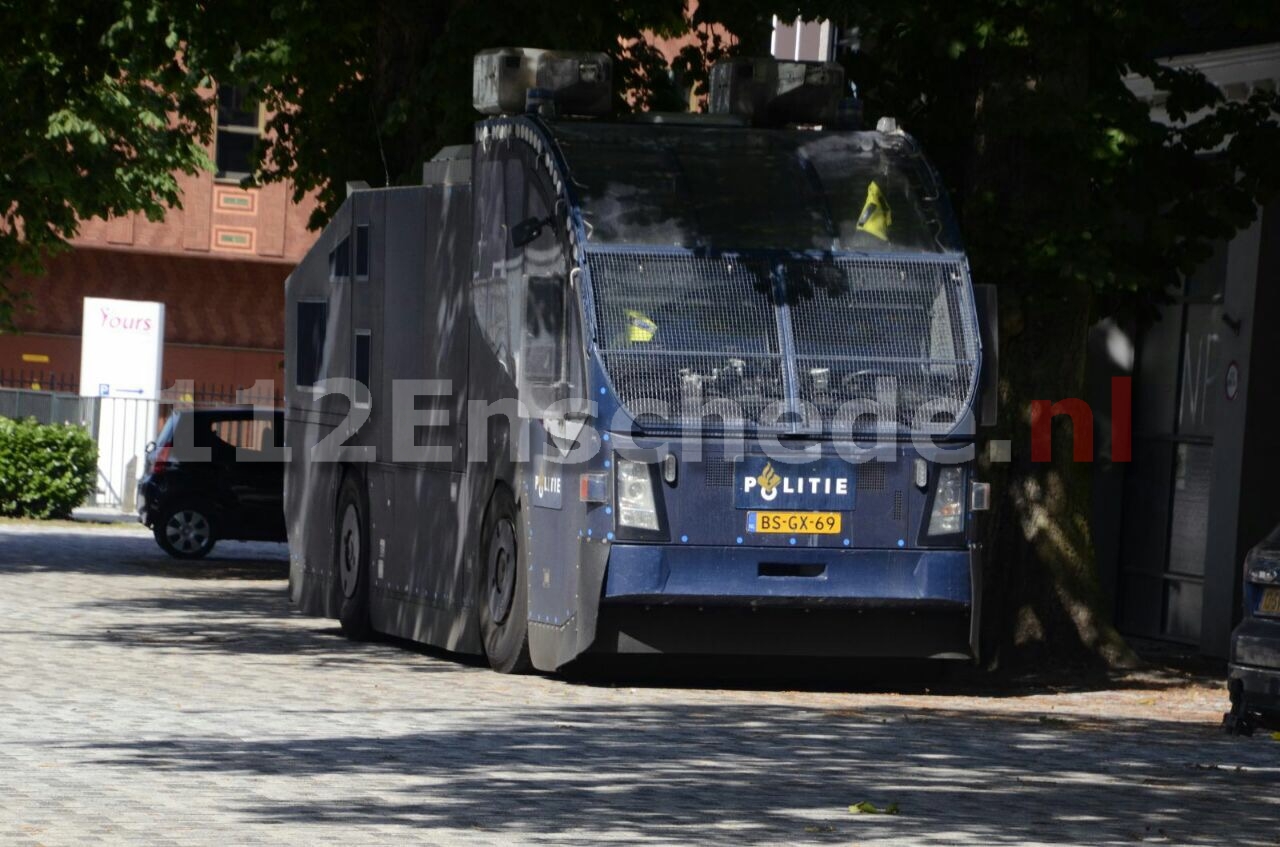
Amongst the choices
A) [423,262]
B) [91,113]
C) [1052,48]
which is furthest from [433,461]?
[91,113]

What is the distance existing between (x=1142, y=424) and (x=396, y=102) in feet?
23.2

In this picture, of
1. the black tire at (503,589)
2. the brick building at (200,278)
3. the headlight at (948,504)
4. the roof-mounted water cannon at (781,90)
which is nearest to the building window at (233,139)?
the brick building at (200,278)

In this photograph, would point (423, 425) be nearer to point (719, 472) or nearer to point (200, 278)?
point (719, 472)

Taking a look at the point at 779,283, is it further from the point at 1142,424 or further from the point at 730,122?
the point at 1142,424

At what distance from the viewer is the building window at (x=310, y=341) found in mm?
20436

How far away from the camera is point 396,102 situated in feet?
75.3

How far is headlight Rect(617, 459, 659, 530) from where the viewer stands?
14945 millimetres

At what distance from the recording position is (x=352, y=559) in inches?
770

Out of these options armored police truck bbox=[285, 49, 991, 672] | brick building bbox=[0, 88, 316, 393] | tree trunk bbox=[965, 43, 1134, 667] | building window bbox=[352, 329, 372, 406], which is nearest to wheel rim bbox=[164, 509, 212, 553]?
building window bbox=[352, 329, 372, 406]

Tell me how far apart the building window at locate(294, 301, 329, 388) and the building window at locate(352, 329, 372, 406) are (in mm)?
1101

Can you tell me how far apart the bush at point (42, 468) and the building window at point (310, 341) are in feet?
59.8

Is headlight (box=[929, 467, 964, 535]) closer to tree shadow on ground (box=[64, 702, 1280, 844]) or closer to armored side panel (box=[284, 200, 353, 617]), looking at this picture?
tree shadow on ground (box=[64, 702, 1280, 844])

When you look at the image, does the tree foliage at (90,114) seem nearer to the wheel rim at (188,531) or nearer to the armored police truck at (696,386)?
the wheel rim at (188,531)

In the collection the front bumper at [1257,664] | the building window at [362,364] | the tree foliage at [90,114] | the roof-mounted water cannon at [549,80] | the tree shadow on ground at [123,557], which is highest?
the tree foliage at [90,114]
